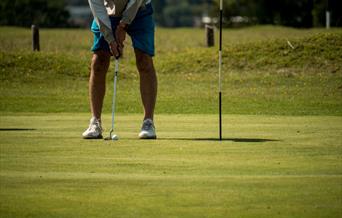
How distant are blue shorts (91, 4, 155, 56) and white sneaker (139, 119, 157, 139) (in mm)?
809

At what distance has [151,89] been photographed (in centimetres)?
1295

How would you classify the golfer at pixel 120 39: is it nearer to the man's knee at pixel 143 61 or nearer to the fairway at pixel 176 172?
the man's knee at pixel 143 61

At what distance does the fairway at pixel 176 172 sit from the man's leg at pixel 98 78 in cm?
37

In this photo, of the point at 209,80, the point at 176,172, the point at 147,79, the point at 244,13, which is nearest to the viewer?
the point at 176,172

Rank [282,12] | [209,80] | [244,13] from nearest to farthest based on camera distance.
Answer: [209,80], [282,12], [244,13]

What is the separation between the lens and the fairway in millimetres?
7941

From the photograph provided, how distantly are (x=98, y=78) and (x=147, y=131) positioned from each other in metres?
0.98

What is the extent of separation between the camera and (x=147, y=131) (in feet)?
40.4

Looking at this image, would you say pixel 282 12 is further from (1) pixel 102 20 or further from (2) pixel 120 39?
(1) pixel 102 20

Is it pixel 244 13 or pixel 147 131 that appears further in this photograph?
pixel 244 13

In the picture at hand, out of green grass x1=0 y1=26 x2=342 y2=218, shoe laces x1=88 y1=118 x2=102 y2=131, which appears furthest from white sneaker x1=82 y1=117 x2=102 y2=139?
green grass x1=0 y1=26 x2=342 y2=218

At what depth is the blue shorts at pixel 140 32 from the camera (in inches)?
502

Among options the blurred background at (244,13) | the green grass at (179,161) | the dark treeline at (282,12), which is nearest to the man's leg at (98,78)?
the green grass at (179,161)

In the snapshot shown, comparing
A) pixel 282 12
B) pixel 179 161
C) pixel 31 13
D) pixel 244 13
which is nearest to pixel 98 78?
pixel 179 161
